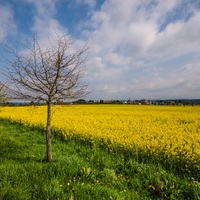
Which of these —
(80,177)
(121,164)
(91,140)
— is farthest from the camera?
(91,140)

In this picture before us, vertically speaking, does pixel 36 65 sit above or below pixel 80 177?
above

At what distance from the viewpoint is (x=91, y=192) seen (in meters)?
4.90

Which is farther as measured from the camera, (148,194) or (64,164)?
(64,164)

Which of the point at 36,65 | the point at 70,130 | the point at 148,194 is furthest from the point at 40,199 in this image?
the point at 70,130

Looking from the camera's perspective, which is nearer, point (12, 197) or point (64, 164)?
point (12, 197)

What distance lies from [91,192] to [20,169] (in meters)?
2.39

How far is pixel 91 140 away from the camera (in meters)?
10.8

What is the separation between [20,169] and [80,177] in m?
1.71

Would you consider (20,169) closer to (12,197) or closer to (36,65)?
(12,197)

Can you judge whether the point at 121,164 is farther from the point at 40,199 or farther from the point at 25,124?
the point at 25,124

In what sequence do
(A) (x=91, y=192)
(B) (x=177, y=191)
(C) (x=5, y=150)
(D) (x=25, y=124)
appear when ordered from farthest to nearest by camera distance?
(D) (x=25, y=124)
(C) (x=5, y=150)
(B) (x=177, y=191)
(A) (x=91, y=192)

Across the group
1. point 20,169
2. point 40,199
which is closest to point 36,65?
point 20,169

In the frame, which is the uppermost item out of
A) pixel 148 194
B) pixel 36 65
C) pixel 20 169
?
pixel 36 65

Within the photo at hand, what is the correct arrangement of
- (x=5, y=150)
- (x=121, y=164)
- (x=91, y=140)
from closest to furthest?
(x=121, y=164) → (x=5, y=150) → (x=91, y=140)
